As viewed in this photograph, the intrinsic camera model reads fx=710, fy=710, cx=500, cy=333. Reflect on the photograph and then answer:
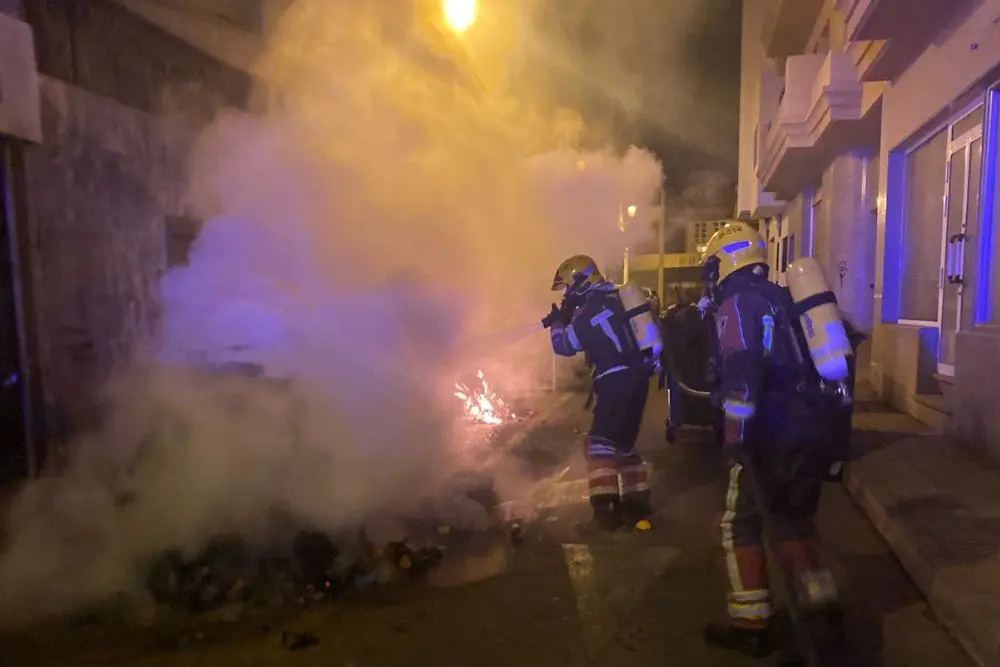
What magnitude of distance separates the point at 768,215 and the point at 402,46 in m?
14.4

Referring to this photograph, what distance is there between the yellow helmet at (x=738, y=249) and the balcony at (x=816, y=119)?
6.48m

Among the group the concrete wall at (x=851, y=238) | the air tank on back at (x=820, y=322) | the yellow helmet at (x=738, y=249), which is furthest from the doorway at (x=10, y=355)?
the concrete wall at (x=851, y=238)

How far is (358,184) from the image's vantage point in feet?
23.4

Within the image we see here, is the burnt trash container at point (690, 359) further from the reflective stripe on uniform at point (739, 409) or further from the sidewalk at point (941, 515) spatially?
the reflective stripe on uniform at point (739, 409)

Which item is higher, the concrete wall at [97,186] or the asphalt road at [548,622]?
the concrete wall at [97,186]

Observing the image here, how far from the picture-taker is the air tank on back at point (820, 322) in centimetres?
313

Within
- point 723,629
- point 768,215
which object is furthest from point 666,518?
point 768,215

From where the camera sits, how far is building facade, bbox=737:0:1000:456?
5703 millimetres

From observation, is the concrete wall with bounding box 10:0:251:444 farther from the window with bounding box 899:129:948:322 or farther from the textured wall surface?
the window with bounding box 899:129:948:322

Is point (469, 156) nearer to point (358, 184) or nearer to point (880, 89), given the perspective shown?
point (358, 184)

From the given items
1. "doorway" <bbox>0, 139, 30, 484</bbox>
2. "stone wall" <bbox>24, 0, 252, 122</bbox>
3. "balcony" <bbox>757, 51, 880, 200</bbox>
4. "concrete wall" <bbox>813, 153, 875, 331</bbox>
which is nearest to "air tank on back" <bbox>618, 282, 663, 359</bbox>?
"doorway" <bbox>0, 139, 30, 484</bbox>

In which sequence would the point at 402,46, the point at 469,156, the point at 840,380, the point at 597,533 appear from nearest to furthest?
the point at 840,380 < the point at 597,533 < the point at 402,46 < the point at 469,156

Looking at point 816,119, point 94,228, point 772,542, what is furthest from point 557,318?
point 816,119

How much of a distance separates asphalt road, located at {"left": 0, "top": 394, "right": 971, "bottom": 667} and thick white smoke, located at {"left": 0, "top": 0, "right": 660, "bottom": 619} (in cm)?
62
